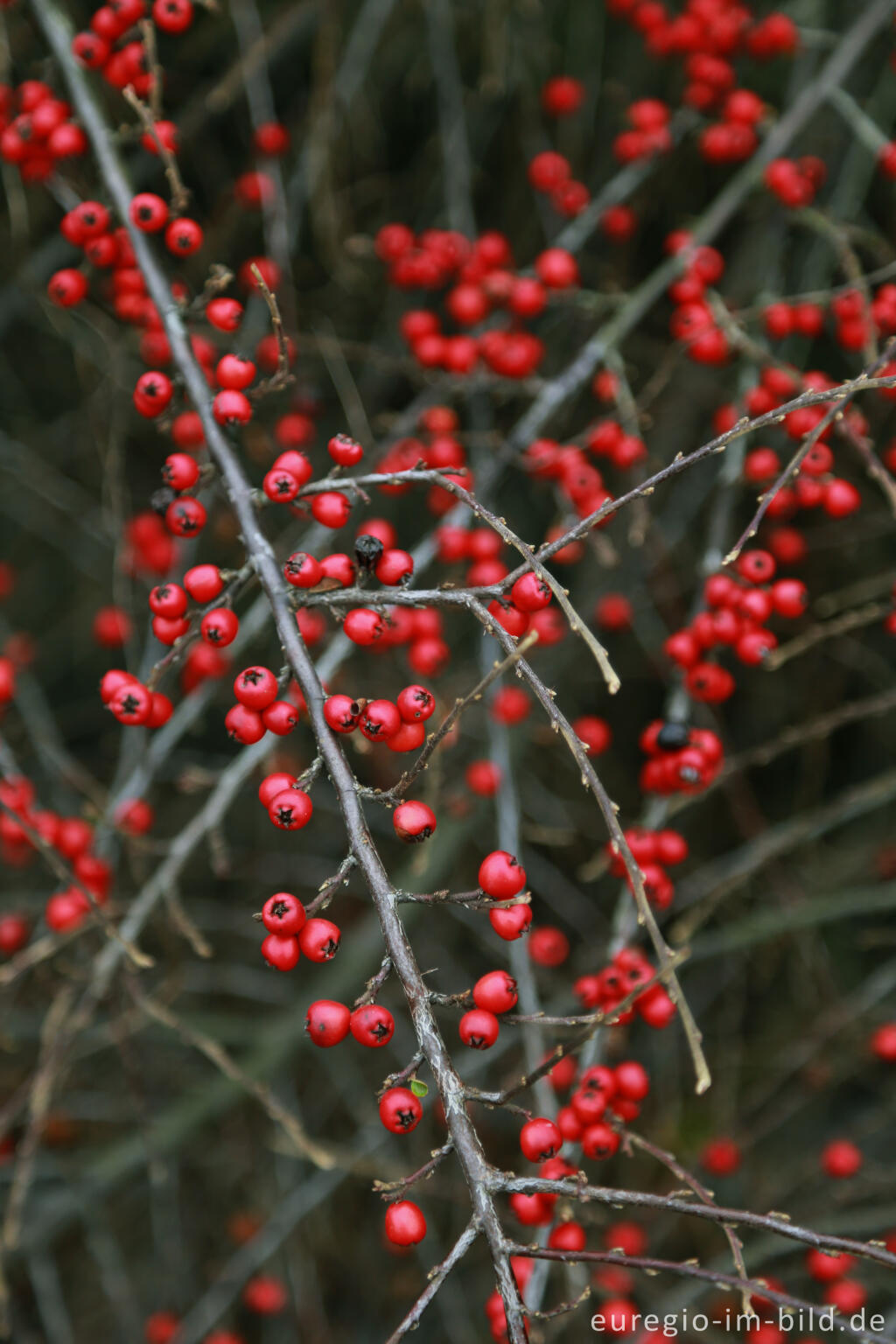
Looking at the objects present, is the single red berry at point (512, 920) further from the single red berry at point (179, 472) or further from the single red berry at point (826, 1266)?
the single red berry at point (826, 1266)

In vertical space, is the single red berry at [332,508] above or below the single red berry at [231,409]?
below

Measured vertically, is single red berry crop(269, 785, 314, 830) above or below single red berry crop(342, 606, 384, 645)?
below

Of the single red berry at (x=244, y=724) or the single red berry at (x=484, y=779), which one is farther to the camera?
the single red berry at (x=484, y=779)

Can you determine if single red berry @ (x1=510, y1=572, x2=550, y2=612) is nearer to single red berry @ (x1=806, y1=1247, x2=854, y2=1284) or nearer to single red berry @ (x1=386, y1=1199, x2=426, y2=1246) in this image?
single red berry @ (x1=386, y1=1199, x2=426, y2=1246)

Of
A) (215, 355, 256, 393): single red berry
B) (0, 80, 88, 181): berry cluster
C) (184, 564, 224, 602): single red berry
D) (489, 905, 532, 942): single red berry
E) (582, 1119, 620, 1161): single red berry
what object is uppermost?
(0, 80, 88, 181): berry cluster

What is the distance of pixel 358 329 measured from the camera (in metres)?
4.68

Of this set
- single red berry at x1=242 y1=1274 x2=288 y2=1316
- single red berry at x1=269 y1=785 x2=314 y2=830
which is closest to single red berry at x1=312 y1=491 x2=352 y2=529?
single red berry at x1=269 y1=785 x2=314 y2=830

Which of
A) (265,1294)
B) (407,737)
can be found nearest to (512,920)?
(407,737)

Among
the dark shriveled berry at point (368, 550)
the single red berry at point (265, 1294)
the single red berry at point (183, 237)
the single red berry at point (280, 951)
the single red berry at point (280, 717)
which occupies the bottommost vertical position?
the single red berry at point (265, 1294)

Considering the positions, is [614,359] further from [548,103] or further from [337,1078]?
[337,1078]

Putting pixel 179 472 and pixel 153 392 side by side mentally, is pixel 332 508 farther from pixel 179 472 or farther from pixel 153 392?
pixel 153 392

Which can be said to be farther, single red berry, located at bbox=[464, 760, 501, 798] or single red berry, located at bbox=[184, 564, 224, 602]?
single red berry, located at bbox=[464, 760, 501, 798]

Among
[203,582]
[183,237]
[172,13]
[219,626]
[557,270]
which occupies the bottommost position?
[219,626]

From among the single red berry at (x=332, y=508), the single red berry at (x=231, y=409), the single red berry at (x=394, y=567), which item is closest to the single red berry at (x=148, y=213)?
the single red berry at (x=231, y=409)
